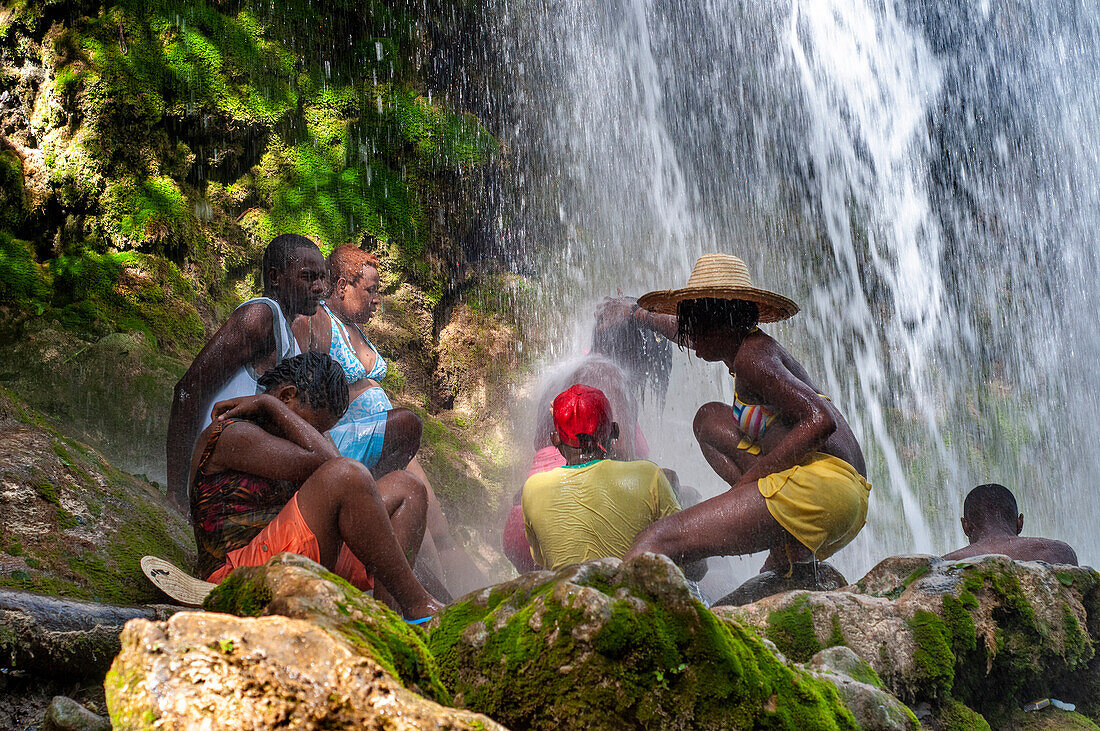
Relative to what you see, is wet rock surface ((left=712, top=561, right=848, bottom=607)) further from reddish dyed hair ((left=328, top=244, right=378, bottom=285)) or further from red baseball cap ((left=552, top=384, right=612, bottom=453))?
reddish dyed hair ((left=328, top=244, right=378, bottom=285))

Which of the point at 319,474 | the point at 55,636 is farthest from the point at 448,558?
the point at 55,636

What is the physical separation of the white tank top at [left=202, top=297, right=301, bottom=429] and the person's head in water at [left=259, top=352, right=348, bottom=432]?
1.35 ft

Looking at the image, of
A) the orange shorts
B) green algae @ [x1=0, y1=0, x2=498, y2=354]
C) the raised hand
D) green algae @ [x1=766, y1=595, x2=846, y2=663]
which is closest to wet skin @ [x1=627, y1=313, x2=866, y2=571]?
green algae @ [x1=766, y1=595, x2=846, y2=663]

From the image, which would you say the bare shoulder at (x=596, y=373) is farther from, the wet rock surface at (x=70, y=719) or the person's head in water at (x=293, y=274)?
the wet rock surface at (x=70, y=719)

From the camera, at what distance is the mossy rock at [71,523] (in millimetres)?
3027

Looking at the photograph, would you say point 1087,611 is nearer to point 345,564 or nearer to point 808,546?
point 808,546

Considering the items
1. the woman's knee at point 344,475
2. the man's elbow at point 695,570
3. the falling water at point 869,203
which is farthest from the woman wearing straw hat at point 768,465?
the falling water at point 869,203

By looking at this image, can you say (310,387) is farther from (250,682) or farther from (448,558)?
(250,682)

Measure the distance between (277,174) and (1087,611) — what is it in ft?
23.3

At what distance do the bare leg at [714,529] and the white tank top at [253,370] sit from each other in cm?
212

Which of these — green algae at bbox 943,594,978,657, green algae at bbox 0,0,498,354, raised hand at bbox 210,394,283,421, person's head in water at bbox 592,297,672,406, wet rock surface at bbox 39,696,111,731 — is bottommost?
wet rock surface at bbox 39,696,111,731

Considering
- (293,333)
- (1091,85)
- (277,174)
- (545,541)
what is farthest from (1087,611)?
(1091,85)

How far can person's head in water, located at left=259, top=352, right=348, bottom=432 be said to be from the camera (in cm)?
354

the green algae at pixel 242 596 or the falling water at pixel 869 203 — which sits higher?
the falling water at pixel 869 203
